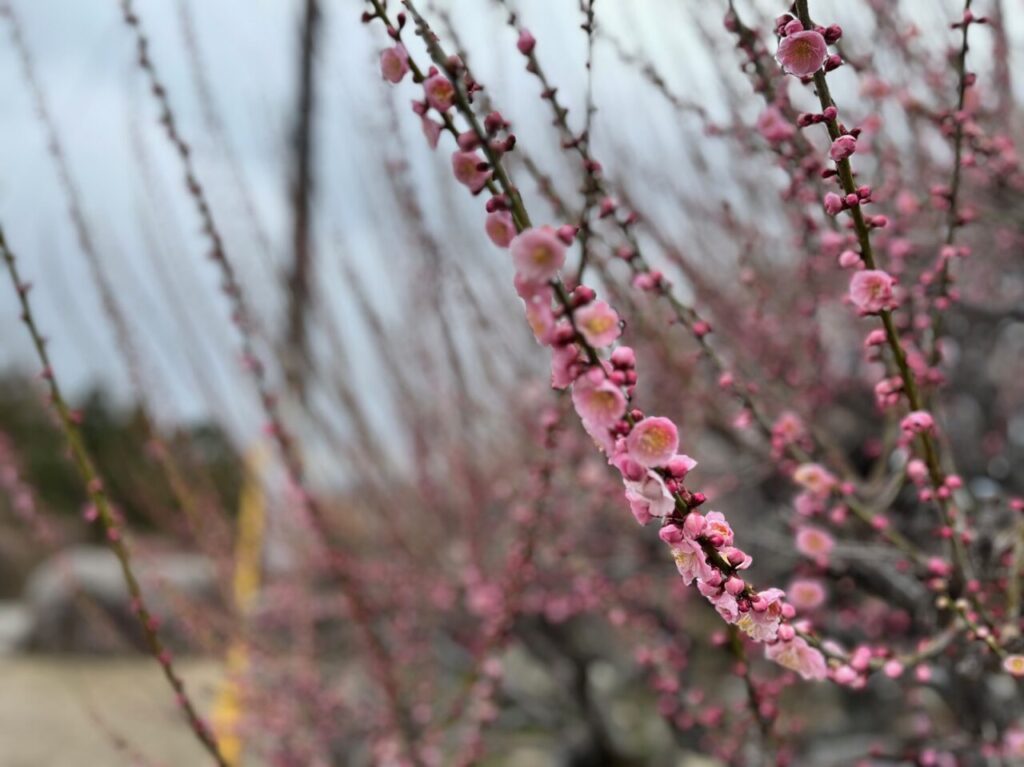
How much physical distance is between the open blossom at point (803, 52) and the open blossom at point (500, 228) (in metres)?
0.32

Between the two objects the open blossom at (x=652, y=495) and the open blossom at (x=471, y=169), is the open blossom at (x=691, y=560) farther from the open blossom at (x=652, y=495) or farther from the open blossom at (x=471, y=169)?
the open blossom at (x=471, y=169)

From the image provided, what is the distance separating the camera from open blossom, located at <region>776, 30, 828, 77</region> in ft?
2.62

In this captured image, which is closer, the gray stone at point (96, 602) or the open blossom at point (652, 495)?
the open blossom at point (652, 495)

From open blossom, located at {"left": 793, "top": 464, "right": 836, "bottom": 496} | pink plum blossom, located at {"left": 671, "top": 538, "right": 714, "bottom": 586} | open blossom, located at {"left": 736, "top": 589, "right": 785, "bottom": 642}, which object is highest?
pink plum blossom, located at {"left": 671, "top": 538, "right": 714, "bottom": 586}

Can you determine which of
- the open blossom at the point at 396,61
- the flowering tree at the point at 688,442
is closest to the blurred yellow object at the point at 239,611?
the flowering tree at the point at 688,442

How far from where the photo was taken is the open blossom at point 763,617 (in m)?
0.80

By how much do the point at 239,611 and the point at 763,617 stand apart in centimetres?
238

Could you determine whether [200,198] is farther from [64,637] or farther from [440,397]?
[64,637]

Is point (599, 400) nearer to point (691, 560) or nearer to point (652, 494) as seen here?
point (652, 494)

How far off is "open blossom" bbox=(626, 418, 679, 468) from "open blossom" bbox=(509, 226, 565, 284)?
0.45 feet

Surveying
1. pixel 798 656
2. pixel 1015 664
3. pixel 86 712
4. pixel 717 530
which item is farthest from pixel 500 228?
pixel 86 712

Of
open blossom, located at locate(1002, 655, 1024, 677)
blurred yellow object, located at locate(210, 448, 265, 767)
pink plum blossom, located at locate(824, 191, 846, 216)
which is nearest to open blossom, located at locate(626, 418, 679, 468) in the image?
pink plum blossom, located at locate(824, 191, 846, 216)

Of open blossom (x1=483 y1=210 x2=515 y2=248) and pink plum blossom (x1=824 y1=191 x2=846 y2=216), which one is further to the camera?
pink plum blossom (x1=824 y1=191 x2=846 y2=216)

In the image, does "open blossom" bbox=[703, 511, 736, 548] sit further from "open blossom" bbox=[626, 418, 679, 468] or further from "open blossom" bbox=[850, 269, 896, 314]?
"open blossom" bbox=[850, 269, 896, 314]
